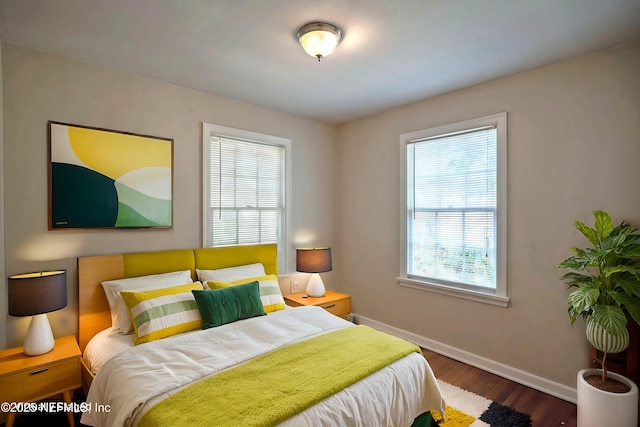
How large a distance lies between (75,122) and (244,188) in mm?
1559

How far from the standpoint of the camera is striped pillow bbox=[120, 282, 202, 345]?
2240mm

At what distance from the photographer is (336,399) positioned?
160 cm

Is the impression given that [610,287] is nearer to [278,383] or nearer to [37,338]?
[278,383]

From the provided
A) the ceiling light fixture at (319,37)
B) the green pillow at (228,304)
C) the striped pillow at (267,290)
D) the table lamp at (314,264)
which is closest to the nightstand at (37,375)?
the green pillow at (228,304)

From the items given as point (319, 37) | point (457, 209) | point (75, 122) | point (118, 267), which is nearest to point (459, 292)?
point (457, 209)

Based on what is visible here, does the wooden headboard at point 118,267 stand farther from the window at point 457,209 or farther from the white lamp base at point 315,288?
the window at point 457,209

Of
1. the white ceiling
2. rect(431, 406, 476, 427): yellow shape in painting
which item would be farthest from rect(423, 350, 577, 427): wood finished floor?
the white ceiling

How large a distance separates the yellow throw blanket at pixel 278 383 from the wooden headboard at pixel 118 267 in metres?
1.44

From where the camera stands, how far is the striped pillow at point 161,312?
224 cm

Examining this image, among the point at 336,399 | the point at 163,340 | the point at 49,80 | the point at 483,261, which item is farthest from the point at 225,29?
the point at 483,261

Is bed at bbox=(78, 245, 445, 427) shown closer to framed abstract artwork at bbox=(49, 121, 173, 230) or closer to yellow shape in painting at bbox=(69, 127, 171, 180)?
framed abstract artwork at bbox=(49, 121, 173, 230)

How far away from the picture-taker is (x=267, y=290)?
9.51ft

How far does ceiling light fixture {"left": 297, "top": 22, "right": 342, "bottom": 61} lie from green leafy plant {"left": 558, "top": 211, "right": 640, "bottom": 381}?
2.10 m

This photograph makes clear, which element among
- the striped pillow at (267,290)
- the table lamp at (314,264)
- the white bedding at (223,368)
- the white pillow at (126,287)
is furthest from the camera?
the table lamp at (314,264)
